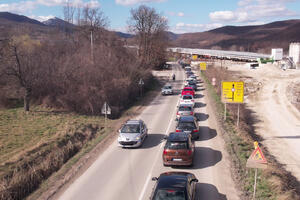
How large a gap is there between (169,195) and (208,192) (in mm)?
3201

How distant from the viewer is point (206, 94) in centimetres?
4100

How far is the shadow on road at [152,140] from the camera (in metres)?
18.5

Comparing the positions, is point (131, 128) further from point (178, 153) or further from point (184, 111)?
point (184, 111)

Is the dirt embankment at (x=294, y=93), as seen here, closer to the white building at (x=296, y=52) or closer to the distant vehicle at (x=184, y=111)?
the distant vehicle at (x=184, y=111)

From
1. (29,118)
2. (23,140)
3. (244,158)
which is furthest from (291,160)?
(29,118)

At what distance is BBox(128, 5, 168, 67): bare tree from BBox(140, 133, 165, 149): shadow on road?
48899mm

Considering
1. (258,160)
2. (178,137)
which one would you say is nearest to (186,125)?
(178,137)

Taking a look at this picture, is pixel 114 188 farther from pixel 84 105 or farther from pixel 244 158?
pixel 84 105

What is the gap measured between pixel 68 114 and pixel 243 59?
257 feet

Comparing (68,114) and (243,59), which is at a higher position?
(243,59)

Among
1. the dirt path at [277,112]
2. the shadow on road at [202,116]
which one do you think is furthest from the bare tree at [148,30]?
the shadow on road at [202,116]

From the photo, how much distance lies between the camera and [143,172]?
14.0m

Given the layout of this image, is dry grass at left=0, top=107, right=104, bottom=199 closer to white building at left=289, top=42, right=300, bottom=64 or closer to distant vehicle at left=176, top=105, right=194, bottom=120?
distant vehicle at left=176, top=105, right=194, bottom=120

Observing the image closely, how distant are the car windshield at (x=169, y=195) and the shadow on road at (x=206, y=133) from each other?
1091 centimetres
